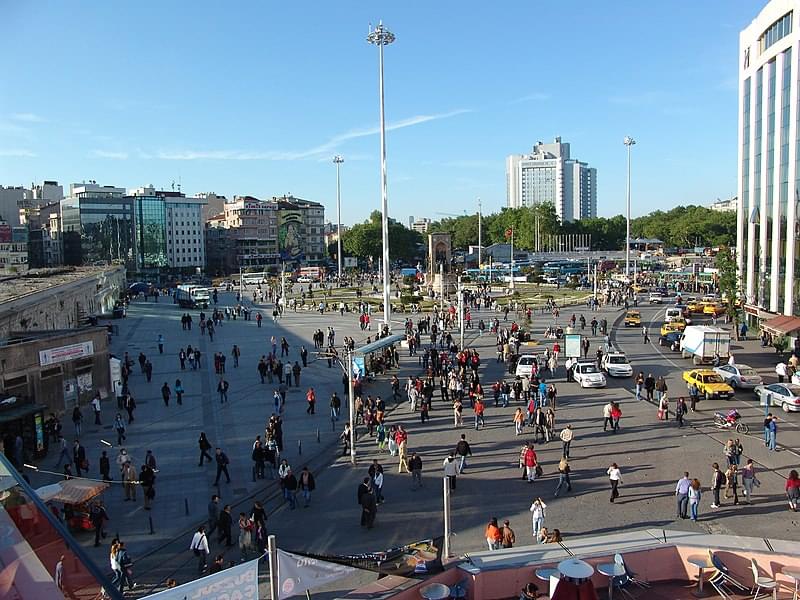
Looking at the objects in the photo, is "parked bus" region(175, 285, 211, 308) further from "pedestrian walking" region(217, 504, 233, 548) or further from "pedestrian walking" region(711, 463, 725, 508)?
"pedestrian walking" region(711, 463, 725, 508)

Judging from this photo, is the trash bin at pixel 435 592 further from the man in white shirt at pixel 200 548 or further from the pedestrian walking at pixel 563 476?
the pedestrian walking at pixel 563 476

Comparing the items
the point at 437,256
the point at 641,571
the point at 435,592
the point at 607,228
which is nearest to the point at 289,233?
the point at 437,256

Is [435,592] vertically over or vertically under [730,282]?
under

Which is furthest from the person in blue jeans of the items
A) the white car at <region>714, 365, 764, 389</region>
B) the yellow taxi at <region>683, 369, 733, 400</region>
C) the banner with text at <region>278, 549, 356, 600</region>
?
the banner with text at <region>278, 549, 356, 600</region>

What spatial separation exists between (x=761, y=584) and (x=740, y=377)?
18.9m

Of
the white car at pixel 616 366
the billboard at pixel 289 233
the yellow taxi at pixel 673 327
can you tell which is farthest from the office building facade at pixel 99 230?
the white car at pixel 616 366

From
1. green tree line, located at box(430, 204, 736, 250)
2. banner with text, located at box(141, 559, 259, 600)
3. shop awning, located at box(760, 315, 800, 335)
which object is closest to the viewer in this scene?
banner with text, located at box(141, 559, 259, 600)

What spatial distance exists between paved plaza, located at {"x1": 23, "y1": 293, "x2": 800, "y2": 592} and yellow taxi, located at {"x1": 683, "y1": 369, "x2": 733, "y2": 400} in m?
0.37

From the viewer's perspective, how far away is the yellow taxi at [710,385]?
84.5 feet

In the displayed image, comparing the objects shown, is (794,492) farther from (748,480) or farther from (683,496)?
(683,496)

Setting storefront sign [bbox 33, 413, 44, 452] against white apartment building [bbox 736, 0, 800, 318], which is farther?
white apartment building [bbox 736, 0, 800, 318]

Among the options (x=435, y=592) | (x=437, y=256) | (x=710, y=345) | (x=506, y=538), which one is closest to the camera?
(x=435, y=592)

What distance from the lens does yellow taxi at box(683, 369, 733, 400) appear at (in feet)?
84.5

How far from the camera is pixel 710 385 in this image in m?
26.0
